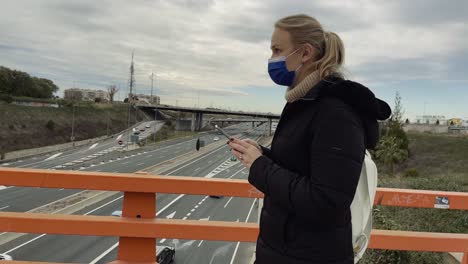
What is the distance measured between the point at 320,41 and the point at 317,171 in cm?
56

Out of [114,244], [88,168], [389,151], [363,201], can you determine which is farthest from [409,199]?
[88,168]

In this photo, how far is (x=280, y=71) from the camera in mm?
1777

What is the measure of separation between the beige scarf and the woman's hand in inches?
10.5

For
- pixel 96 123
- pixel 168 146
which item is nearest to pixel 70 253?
pixel 168 146

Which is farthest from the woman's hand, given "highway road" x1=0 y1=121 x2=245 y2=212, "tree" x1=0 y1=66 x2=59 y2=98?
"tree" x1=0 y1=66 x2=59 y2=98

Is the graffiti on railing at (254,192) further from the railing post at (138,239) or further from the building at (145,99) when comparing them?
the building at (145,99)

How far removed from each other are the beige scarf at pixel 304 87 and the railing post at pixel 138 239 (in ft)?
4.72

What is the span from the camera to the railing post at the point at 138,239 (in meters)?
2.76

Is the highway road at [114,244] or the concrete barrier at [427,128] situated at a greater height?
the concrete barrier at [427,128]

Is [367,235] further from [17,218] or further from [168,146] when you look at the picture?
[168,146]

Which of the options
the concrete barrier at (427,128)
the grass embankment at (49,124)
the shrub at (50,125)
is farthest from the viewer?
the concrete barrier at (427,128)

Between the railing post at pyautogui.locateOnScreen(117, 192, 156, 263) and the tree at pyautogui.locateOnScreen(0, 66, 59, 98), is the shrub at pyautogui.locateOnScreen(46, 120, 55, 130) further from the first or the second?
the railing post at pyautogui.locateOnScreen(117, 192, 156, 263)

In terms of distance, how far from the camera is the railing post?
2.76 metres

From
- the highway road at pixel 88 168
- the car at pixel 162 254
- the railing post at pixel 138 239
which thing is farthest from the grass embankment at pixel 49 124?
the railing post at pixel 138 239
